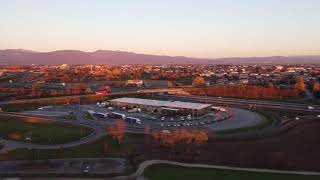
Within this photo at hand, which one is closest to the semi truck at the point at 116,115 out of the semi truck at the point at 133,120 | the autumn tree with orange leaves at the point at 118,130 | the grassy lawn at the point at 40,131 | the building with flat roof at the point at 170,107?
the semi truck at the point at 133,120

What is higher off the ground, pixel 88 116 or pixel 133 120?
pixel 133 120

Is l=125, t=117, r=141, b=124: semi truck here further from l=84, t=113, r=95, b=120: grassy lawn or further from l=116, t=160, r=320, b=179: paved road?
l=116, t=160, r=320, b=179: paved road

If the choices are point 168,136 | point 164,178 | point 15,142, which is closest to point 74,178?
point 164,178

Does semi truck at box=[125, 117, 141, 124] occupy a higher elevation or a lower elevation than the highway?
lower

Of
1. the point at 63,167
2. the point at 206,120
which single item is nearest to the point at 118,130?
the point at 206,120

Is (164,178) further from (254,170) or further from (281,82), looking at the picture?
(281,82)

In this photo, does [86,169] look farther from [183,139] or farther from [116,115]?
[116,115]

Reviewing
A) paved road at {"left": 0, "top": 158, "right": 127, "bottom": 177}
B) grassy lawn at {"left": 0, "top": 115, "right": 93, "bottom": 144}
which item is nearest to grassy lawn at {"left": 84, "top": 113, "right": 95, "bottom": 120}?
grassy lawn at {"left": 0, "top": 115, "right": 93, "bottom": 144}
